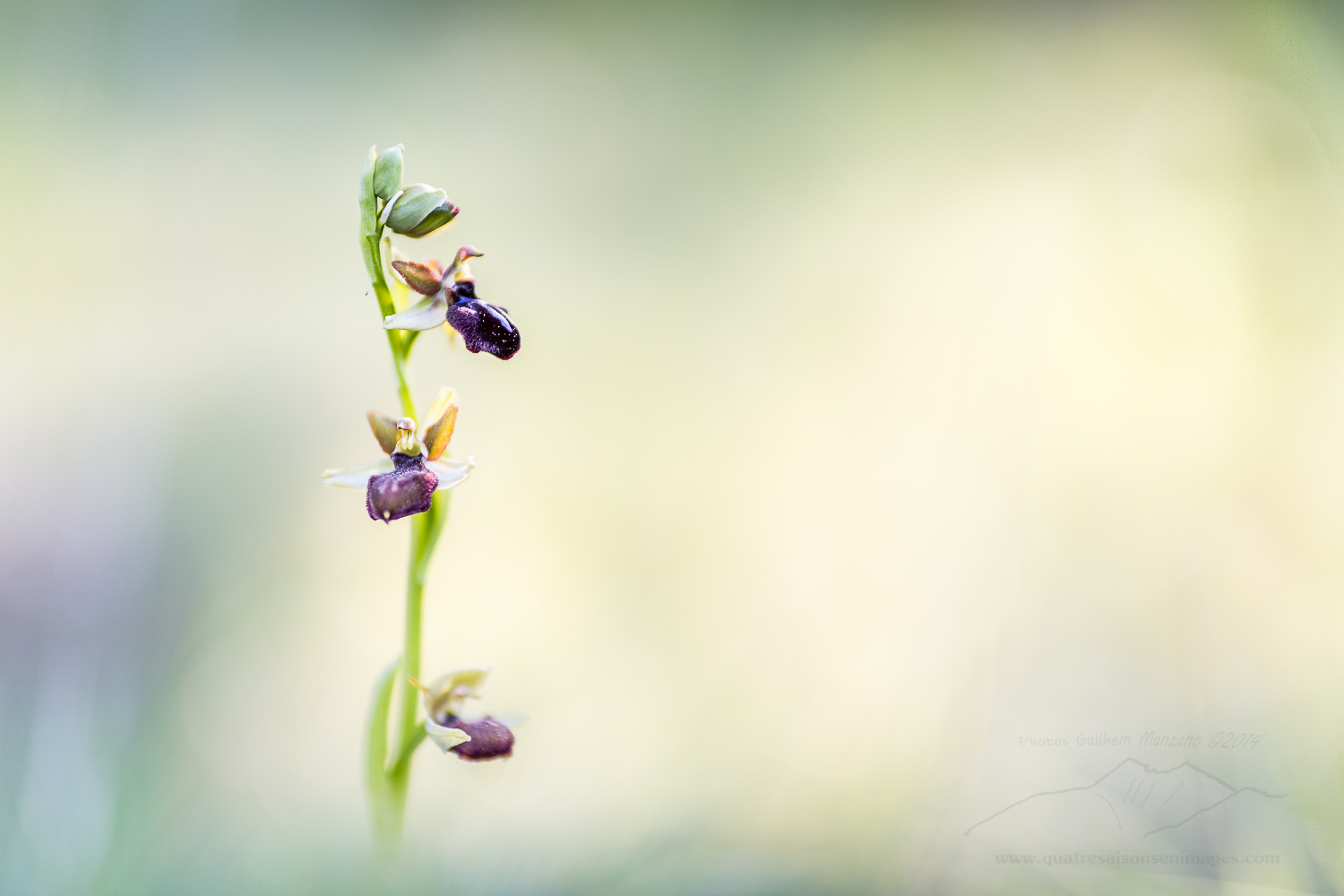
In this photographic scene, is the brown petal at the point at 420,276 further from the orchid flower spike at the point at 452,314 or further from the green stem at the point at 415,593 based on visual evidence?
the green stem at the point at 415,593

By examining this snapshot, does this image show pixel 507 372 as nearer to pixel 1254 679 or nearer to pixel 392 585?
pixel 392 585

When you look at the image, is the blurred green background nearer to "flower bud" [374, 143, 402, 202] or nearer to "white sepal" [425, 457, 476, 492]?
"white sepal" [425, 457, 476, 492]

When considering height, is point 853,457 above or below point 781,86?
below

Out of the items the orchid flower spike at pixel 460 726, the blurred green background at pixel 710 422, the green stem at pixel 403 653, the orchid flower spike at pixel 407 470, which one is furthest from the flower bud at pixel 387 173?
the blurred green background at pixel 710 422

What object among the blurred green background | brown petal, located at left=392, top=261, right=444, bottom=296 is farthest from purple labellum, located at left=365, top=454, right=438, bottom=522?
the blurred green background

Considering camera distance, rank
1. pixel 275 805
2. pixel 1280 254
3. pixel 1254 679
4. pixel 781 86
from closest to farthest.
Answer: pixel 275 805 < pixel 1254 679 < pixel 1280 254 < pixel 781 86

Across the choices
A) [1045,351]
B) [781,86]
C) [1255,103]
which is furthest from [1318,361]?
[781,86]

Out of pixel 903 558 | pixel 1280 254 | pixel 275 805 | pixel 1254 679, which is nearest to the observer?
pixel 275 805
